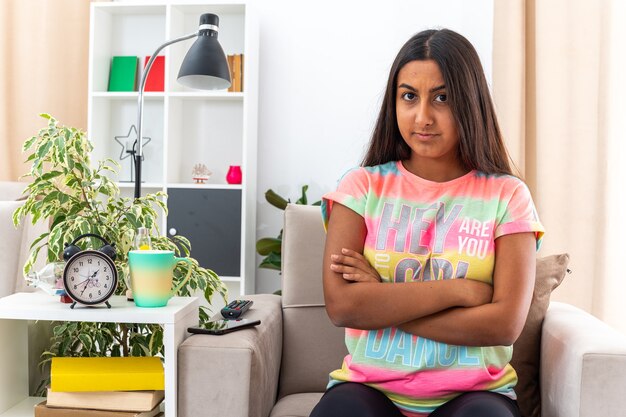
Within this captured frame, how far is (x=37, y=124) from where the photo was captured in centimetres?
341

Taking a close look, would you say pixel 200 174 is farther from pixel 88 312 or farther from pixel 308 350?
pixel 88 312

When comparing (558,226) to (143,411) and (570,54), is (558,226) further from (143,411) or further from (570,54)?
(143,411)

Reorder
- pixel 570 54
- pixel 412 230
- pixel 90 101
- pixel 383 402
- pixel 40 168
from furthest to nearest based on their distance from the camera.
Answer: pixel 90 101 → pixel 570 54 → pixel 40 168 → pixel 412 230 → pixel 383 402

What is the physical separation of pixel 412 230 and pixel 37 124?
262 cm

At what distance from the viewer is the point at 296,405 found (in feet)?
5.55

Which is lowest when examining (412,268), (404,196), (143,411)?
(143,411)

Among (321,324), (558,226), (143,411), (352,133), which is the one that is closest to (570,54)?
(558,226)

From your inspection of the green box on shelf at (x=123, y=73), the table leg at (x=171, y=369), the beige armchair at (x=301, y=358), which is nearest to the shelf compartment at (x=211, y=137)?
the green box on shelf at (x=123, y=73)

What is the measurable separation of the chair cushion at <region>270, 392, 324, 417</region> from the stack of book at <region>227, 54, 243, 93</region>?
186 cm

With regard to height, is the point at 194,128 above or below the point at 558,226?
above

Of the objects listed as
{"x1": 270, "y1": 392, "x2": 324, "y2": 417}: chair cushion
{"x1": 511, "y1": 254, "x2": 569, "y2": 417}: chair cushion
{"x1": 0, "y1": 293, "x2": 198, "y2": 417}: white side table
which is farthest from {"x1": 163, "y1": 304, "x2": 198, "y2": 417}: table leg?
{"x1": 511, "y1": 254, "x2": 569, "y2": 417}: chair cushion

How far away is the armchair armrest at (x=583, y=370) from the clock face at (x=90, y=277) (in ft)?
3.23

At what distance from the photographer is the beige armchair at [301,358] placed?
4.18 ft

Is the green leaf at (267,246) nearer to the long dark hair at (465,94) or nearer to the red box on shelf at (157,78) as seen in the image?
the red box on shelf at (157,78)
